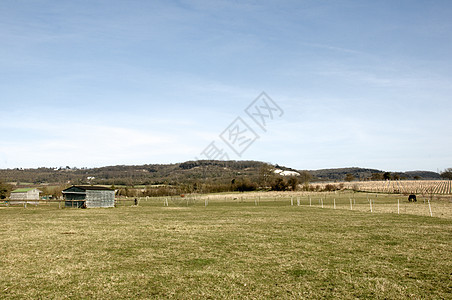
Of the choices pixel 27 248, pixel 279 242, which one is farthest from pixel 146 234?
pixel 279 242

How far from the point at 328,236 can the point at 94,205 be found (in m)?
41.6

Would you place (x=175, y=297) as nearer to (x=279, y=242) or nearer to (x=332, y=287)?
(x=332, y=287)

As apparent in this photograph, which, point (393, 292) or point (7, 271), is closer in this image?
point (393, 292)

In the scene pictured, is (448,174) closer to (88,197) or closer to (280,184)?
(280,184)

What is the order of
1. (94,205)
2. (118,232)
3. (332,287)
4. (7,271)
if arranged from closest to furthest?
(332,287)
(7,271)
(118,232)
(94,205)

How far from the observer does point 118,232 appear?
66.2 ft

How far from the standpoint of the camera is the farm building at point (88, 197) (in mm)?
50812

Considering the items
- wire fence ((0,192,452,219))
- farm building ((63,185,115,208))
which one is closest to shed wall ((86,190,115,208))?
farm building ((63,185,115,208))

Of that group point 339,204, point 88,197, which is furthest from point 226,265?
point 339,204

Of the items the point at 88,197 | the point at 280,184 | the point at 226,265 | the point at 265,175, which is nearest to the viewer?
the point at 226,265

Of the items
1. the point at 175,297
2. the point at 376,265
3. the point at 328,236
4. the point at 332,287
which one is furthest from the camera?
the point at 328,236

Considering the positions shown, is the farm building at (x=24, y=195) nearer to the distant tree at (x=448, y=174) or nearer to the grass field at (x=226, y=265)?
the grass field at (x=226, y=265)

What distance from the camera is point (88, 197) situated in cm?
5066

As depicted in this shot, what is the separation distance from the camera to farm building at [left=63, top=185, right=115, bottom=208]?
50.8 metres
